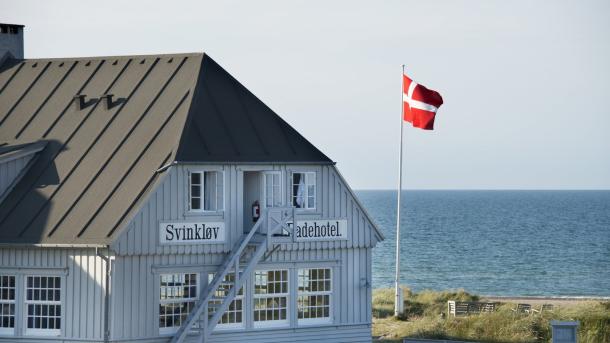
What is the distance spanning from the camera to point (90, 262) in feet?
112

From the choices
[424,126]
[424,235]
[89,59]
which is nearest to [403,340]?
[424,126]

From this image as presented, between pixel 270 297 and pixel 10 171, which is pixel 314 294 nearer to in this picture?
pixel 270 297

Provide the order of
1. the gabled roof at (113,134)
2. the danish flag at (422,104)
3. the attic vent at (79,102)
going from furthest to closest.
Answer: the danish flag at (422,104) < the attic vent at (79,102) < the gabled roof at (113,134)

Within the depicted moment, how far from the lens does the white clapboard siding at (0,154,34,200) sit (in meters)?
36.7

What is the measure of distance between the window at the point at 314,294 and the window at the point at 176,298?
Answer: 358 centimetres

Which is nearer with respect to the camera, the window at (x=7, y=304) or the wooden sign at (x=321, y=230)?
the window at (x=7, y=304)

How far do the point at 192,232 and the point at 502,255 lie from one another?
87.2 m

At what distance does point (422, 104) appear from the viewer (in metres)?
47.2

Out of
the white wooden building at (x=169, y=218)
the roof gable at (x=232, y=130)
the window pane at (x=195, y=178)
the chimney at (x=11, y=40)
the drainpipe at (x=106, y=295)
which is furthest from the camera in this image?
the chimney at (x=11, y=40)

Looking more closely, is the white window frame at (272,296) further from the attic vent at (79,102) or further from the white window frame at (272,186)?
the attic vent at (79,102)

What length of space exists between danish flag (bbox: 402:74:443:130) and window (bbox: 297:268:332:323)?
11.4 metres

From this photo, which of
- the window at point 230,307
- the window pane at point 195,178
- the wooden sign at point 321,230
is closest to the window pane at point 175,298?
the window at point 230,307

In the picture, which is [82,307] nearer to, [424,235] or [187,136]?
[187,136]

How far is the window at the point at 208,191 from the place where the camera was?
35.3 metres
